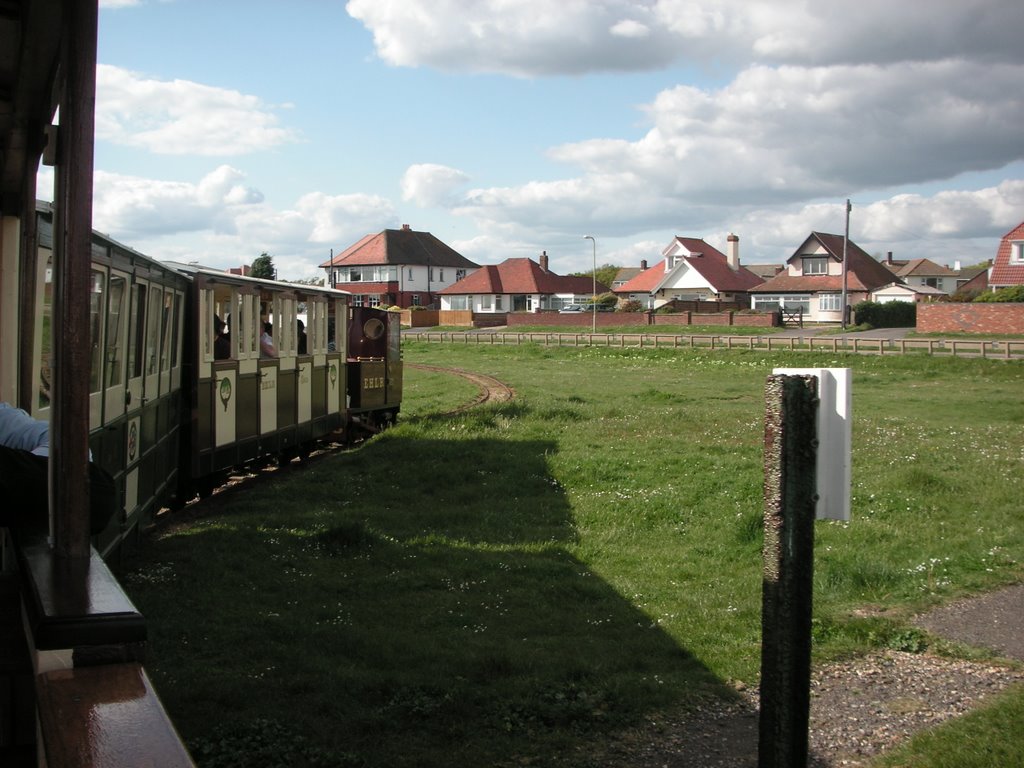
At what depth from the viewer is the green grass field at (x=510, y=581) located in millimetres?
5855

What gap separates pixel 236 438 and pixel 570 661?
7.25 metres

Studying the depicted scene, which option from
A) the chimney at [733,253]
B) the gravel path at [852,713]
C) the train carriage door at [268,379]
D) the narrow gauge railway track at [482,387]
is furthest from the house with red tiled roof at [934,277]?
the gravel path at [852,713]

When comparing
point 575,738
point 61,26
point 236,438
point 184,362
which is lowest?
point 575,738

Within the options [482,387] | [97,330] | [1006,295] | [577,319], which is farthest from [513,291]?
[97,330]

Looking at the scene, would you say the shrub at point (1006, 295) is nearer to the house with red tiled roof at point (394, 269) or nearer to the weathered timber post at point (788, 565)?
the house with red tiled roof at point (394, 269)

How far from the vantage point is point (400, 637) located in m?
7.31

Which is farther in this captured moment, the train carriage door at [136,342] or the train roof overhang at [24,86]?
the train carriage door at [136,342]

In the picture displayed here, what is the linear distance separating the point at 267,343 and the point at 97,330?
267 inches

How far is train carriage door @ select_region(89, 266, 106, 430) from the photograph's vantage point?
735 centimetres

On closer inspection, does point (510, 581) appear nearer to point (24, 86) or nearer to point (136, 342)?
point (136, 342)

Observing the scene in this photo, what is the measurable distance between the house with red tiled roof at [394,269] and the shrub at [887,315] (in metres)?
40.3

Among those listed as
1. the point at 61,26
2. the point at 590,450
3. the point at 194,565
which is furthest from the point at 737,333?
the point at 61,26

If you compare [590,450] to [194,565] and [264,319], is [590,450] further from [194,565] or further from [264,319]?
[194,565]

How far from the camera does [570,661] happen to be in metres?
6.91
